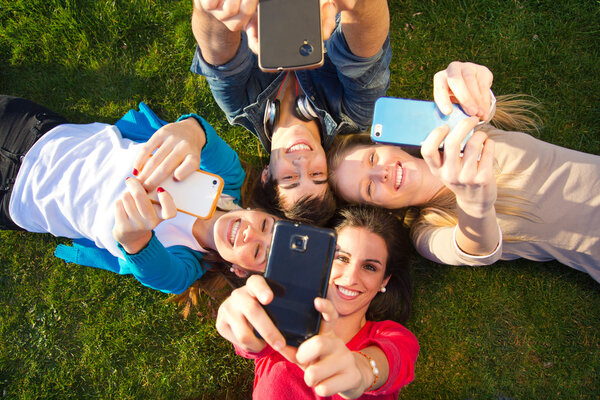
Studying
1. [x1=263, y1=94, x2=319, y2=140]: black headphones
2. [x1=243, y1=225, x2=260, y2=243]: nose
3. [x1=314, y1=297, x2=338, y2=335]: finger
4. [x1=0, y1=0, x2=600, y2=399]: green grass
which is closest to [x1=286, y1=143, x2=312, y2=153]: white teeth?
[x1=263, y1=94, x2=319, y2=140]: black headphones

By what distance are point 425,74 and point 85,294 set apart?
4.03 meters

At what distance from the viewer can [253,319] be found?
190 centimetres

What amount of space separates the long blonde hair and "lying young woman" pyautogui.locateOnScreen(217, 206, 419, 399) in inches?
10.6

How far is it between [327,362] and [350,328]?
1.25 metres

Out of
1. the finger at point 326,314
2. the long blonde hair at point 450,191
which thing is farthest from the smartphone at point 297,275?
the long blonde hair at point 450,191

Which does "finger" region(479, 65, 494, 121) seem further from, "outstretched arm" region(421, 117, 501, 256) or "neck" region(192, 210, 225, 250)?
"neck" region(192, 210, 225, 250)

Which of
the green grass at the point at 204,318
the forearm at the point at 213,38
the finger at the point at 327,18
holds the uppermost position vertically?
the finger at the point at 327,18

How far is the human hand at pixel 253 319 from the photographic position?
189 cm

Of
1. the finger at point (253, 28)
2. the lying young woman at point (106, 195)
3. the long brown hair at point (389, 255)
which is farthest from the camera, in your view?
the long brown hair at point (389, 255)

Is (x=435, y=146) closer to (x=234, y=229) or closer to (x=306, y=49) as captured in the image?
(x=306, y=49)

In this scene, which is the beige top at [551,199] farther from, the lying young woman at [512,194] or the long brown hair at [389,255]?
the long brown hair at [389,255]

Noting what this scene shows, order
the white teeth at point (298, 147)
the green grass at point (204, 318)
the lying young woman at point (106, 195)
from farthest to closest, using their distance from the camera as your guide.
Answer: the green grass at point (204, 318) → the white teeth at point (298, 147) → the lying young woman at point (106, 195)

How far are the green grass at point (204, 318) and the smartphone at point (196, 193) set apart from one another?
155cm

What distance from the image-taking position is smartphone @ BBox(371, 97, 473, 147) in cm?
245
